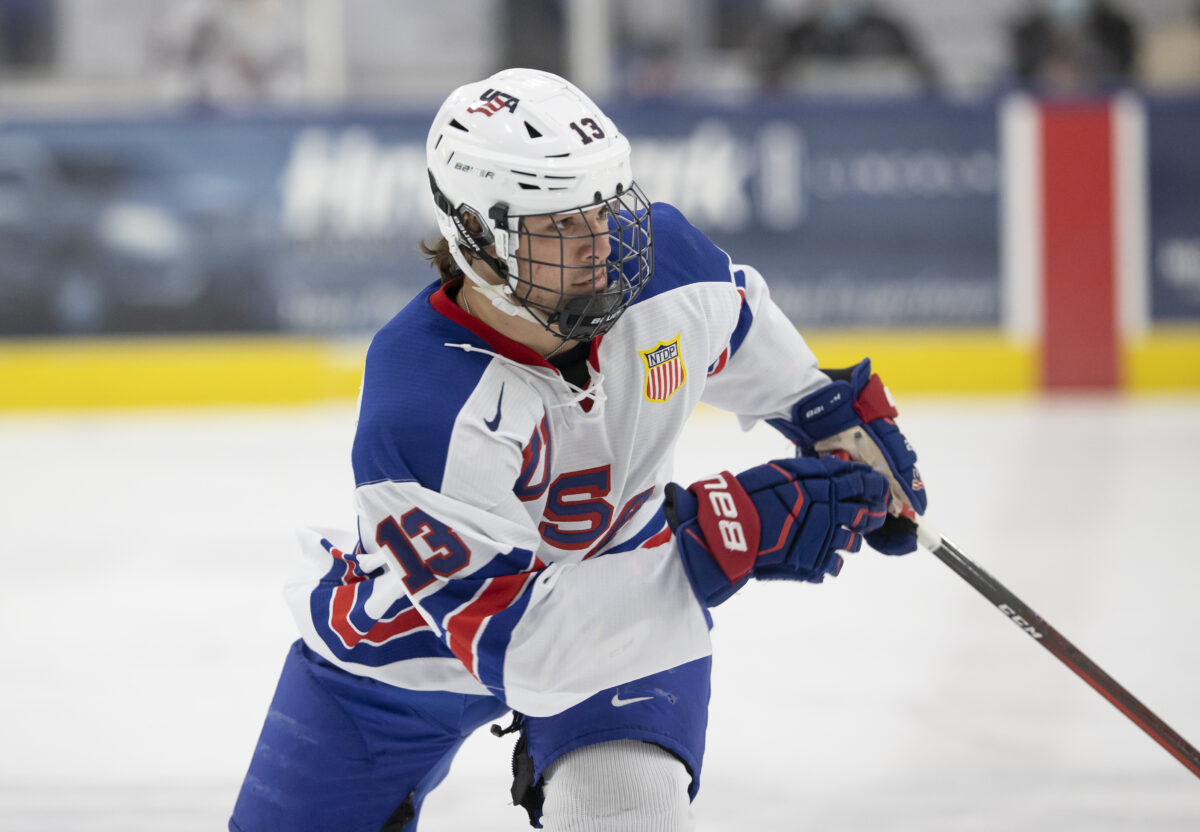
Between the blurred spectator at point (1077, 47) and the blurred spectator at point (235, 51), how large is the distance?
3781 mm

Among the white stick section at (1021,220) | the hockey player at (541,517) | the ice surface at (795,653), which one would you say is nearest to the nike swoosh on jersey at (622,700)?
the hockey player at (541,517)

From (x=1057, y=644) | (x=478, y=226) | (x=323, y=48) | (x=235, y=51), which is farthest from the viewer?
(x=323, y=48)

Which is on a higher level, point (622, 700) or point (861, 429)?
point (861, 429)

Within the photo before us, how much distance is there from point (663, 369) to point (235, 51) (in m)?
6.11

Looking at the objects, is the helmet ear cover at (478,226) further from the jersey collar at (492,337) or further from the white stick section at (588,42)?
the white stick section at (588,42)

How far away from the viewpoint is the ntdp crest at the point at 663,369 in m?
1.99

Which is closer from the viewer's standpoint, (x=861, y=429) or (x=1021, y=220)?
(x=861, y=429)

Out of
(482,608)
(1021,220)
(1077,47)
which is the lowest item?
(1021,220)

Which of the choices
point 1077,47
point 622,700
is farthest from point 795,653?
point 1077,47

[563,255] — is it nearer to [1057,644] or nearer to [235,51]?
[1057,644]

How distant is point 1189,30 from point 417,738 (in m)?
6.69

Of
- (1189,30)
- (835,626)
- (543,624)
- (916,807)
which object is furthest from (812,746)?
(1189,30)

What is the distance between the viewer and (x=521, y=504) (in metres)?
1.86

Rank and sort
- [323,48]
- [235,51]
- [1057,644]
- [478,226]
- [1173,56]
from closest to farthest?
1. [478,226]
2. [1057,644]
3. [1173,56]
4. [235,51]
5. [323,48]
